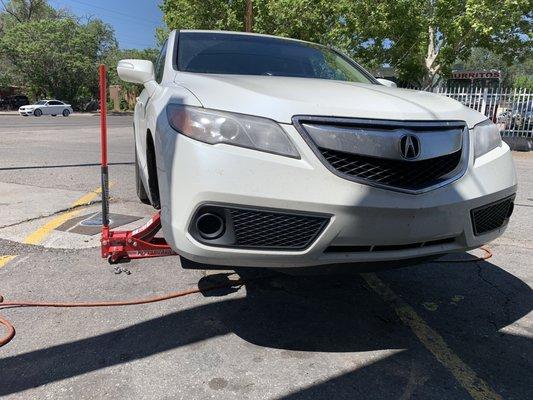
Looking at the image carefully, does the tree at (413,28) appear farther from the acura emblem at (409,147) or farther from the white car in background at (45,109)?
the white car in background at (45,109)

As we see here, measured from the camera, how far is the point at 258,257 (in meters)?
2.44

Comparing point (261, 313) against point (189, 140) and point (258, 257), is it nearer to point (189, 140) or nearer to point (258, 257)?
point (258, 257)

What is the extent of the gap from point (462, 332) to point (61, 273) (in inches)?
117

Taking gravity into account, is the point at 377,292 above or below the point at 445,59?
below

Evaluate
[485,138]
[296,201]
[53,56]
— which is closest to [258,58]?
[485,138]

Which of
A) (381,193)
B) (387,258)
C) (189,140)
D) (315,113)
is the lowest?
(387,258)

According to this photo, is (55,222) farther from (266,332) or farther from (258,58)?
(266,332)

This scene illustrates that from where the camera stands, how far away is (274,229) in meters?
2.41

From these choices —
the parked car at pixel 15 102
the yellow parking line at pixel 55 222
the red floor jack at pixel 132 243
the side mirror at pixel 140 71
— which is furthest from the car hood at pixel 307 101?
the parked car at pixel 15 102

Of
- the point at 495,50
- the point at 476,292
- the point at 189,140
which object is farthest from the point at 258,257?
the point at 495,50

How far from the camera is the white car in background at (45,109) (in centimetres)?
4109

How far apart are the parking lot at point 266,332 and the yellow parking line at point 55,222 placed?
61mm

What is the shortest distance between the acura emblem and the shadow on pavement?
1152 millimetres

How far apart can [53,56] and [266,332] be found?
52.0 meters
